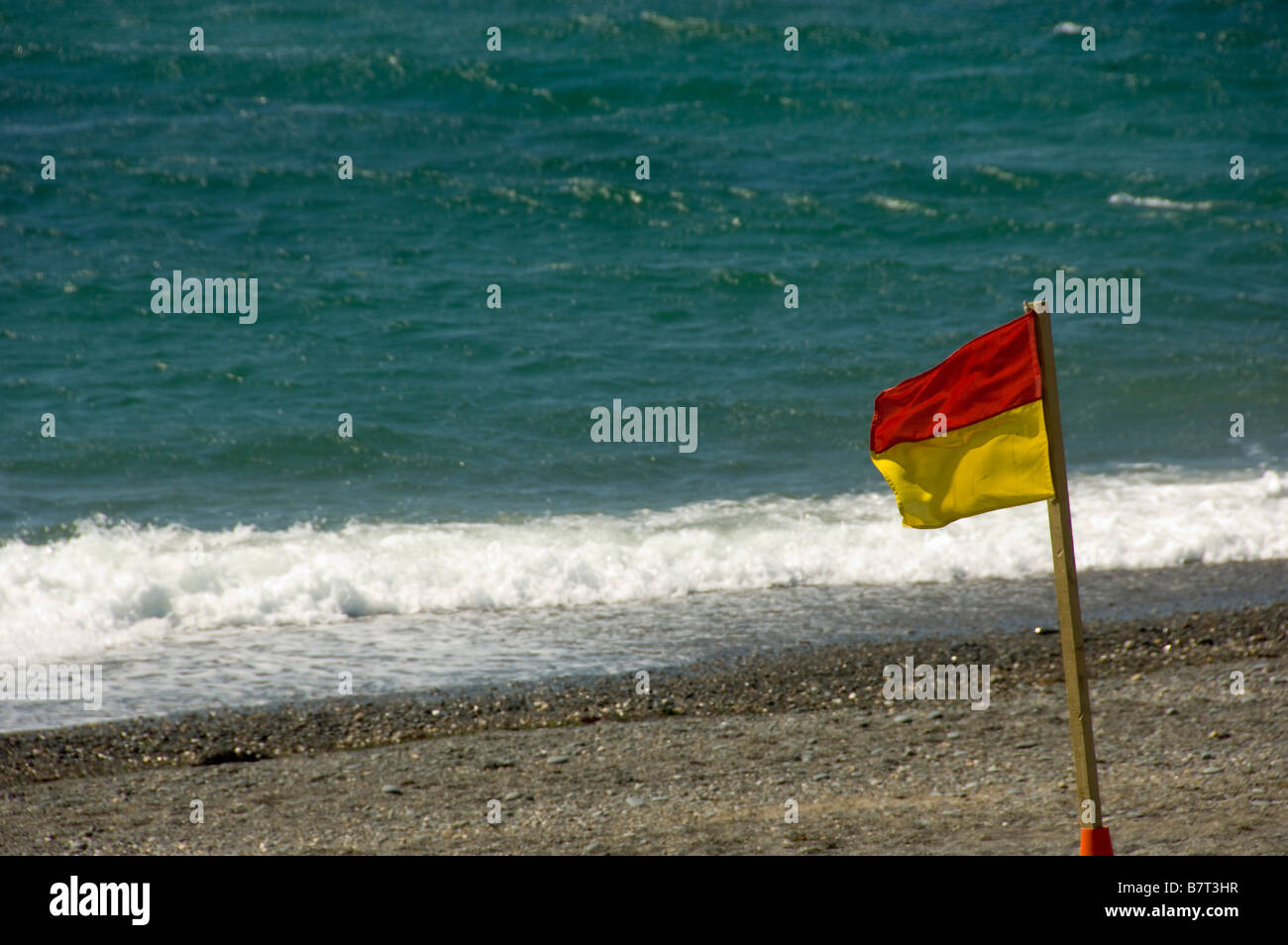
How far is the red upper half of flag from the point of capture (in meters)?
5.42

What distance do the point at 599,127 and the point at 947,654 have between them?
1788cm

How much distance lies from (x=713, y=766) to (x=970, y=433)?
318cm

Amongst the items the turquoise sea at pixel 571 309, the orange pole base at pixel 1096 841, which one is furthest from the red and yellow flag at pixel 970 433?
the turquoise sea at pixel 571 309

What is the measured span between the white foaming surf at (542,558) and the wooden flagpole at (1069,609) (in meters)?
6.78

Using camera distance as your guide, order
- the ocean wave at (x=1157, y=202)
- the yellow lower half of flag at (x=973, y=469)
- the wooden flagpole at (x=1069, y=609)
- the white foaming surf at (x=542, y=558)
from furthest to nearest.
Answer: the ocean wave at (x=1157, y=202), the white foaming surf at (x=542, y=558), the yellow lower half of flag at (x=973, y=469), the wooden flagpole at (x=1069, y=609)

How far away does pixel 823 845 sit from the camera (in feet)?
21.4

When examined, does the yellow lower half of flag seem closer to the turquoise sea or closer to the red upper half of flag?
the red upper half of flag

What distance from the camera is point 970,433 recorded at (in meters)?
5.58

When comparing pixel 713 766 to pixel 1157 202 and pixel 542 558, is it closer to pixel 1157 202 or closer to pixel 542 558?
pixel 542 558

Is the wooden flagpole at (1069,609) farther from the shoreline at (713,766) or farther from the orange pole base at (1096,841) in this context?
the shoreline at (713,766)

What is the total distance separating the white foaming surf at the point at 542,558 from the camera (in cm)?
1141

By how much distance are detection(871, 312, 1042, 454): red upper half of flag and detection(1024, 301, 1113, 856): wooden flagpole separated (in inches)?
2.6

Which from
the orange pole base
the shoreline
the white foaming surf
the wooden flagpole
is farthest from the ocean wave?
the orange pole base

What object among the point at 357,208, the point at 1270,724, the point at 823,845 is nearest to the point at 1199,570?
the point at 1270,724
